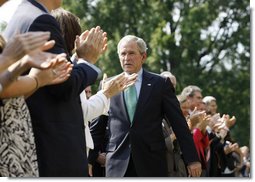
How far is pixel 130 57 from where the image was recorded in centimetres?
420

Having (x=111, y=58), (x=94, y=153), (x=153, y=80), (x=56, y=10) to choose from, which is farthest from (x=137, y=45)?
(x=111, y=58)

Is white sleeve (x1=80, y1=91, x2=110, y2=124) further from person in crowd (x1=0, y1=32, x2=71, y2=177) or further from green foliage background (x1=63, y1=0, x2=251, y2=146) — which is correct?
green foliage background (x1=63, y1=0, x2=251, y2=146)

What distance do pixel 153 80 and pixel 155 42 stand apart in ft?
26.4

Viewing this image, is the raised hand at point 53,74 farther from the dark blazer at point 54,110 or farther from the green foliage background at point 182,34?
the green foliage background at point 182,34

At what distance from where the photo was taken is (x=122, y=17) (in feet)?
43.1

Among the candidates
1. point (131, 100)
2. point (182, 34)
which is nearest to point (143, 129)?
point (131, 100)

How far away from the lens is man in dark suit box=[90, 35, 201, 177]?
4.03m

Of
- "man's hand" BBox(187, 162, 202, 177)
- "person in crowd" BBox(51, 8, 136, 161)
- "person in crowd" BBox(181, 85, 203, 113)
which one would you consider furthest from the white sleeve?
"person in crowd" BBox(181, 85, 203, 113)

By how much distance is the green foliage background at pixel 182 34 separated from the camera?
10.4 m

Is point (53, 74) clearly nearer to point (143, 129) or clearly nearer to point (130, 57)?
point (143, 129)

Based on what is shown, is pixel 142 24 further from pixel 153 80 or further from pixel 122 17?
pixel 153 80

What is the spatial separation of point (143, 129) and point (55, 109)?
1525mm

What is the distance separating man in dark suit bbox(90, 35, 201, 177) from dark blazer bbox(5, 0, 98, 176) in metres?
1.36

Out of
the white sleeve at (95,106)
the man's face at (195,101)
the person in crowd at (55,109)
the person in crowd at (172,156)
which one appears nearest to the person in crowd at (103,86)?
the white sleeve at (95,106)
